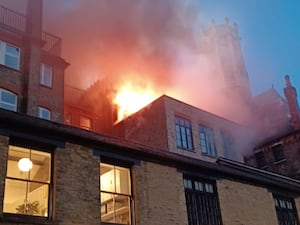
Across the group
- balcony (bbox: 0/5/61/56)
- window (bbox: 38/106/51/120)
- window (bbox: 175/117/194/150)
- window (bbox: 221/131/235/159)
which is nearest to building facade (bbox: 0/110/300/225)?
window (bbox: 175/117/194/150)

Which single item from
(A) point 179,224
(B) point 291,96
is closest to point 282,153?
(B) point 291,96

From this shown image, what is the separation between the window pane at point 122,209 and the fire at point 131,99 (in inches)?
A: 663

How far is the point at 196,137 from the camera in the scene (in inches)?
952

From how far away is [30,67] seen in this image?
23.1 meters

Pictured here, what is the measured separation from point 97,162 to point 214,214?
5125 mm

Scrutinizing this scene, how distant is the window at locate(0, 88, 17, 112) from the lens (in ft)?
70.2

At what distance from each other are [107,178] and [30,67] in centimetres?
1307

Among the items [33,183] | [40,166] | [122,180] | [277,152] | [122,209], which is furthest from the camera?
[277,152]

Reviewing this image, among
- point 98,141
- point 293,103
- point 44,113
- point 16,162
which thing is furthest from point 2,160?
point 293,103

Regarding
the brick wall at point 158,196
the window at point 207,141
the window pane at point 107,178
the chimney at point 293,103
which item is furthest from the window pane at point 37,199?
the chimney at point 293,103

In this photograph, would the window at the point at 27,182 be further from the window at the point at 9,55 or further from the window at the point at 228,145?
the window at the point at 228,145

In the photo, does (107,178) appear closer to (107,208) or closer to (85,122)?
(107,208)

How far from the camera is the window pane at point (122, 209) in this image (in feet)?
39.4

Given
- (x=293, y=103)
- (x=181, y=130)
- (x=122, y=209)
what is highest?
(x=293, y=103)
